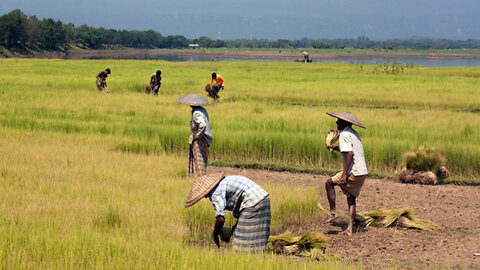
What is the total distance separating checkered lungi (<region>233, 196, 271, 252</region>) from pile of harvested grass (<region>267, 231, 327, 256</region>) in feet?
2.15

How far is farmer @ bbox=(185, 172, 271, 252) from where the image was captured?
17.6ft

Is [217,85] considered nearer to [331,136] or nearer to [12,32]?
[331,136]

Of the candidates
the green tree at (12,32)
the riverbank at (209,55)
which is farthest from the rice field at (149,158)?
the green tree at (12,32)

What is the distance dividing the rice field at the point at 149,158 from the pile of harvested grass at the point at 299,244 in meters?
0.71

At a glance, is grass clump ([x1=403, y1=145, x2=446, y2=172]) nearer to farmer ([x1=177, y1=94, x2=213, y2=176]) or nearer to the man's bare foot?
the man's bare foot

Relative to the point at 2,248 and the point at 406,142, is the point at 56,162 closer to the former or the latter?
the point at 2,248

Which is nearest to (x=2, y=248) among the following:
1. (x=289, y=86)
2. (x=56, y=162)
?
(x=56, y=162)

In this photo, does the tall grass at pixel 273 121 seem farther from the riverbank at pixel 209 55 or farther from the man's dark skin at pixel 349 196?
the riverbank at pixel 209 55

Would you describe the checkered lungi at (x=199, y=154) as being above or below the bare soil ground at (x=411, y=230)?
above

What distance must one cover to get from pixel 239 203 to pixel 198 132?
362cm

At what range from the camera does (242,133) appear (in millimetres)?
13016

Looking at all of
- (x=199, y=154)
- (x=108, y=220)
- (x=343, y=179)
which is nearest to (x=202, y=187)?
(x=108, y=220)

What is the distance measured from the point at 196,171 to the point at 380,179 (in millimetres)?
3649

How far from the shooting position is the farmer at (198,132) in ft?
29.4
